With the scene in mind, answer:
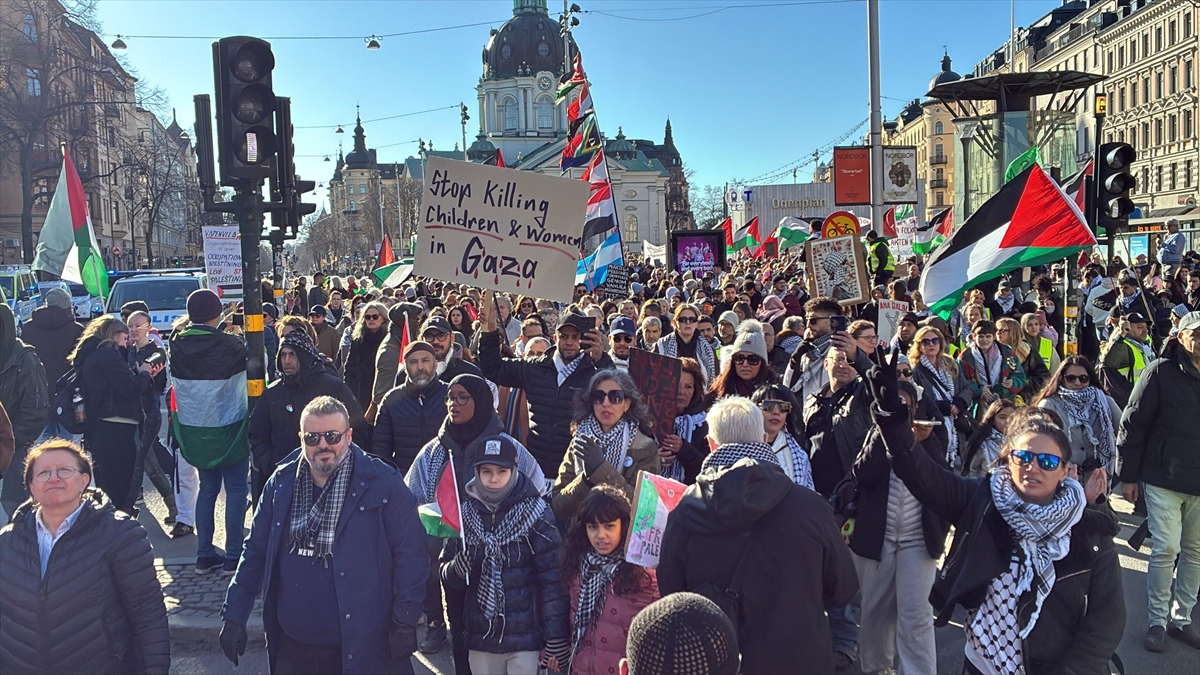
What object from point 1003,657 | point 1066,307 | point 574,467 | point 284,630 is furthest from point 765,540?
point 1066,307

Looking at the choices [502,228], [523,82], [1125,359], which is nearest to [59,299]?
[502,228]

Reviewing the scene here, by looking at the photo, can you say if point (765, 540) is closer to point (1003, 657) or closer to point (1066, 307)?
point (1003, 657)

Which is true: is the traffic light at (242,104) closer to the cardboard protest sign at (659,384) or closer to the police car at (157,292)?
the cardboard protest sign at (659,384)

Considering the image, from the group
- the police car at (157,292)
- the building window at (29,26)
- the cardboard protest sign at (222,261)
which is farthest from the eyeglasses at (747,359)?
the building window at (29,26)

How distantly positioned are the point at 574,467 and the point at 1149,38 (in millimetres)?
65122

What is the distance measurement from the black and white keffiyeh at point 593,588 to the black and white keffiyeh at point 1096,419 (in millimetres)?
3503

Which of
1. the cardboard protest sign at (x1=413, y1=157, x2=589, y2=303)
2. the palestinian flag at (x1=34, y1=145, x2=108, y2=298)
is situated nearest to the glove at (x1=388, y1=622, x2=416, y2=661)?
the cardboard protest sign at (x1=413, y1=157, x2=589, y2=303)

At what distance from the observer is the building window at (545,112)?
358 ft

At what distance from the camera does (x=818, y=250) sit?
10.6 m

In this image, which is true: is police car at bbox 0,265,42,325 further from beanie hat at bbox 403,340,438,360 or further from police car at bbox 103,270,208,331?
beanie hat at bbox 403,340,438,360

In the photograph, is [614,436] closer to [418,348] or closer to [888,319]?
[418,348]

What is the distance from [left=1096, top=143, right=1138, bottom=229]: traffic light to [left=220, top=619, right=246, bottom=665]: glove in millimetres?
9155

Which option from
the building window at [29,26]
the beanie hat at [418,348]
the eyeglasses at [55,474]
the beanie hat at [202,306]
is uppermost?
the building window at [29,26]

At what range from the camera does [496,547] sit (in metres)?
4.07
